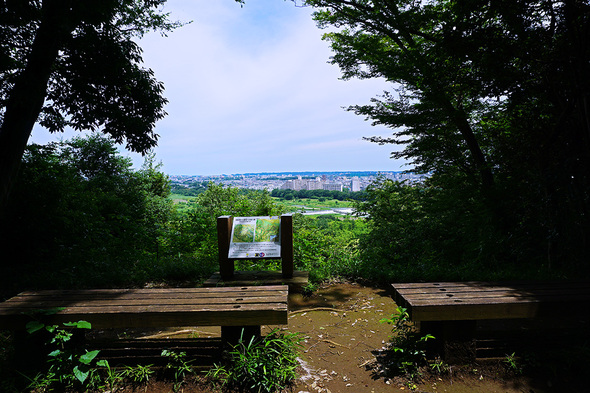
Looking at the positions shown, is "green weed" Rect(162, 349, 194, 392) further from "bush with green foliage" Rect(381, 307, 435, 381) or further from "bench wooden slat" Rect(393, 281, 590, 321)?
"bench wooden slat" Rect(393, 281, 590, 321)

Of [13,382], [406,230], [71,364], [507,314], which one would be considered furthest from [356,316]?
[406,230]

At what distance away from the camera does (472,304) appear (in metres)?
2.51

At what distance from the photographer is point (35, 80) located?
516cm

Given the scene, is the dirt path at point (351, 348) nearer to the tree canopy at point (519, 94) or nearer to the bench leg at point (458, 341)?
the bench leg at point (458, 341)

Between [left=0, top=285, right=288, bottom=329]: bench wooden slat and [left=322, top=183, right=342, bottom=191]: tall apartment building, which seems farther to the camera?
[left=322, top=183, right=342, bottom=191]: tall apartment building

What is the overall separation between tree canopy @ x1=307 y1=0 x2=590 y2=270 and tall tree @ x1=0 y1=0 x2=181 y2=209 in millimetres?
5512

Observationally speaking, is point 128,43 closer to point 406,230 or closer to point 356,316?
point 356,316

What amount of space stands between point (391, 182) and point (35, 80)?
10.8 m

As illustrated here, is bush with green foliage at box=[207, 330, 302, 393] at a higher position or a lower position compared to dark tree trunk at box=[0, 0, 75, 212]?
lower

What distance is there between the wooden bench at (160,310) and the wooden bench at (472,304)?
1181mm

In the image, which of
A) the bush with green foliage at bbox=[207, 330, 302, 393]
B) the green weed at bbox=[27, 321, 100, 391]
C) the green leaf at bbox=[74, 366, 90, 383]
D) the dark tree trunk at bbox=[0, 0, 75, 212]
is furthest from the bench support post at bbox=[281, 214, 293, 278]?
the dark tree trunk at bbox=[0, 0, 75, 212]

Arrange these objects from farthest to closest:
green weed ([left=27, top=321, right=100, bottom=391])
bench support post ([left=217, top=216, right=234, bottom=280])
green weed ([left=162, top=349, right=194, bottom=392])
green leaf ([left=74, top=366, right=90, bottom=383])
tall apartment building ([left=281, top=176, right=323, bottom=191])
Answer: tall apartment building ([left=281, top=176, right=323, bottom=191]), bench support post ([left=217, top=216, right=234, bottom=280]), green weed ([left=162, top=349, right=194, bottom=392]), green weed ([left=27, top=321, right=100, bottom=391]), green leaf ([left=74, top=366, right=90, bottom=383])

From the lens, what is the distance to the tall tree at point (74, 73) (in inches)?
201

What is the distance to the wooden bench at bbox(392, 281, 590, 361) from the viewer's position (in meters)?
2.52
